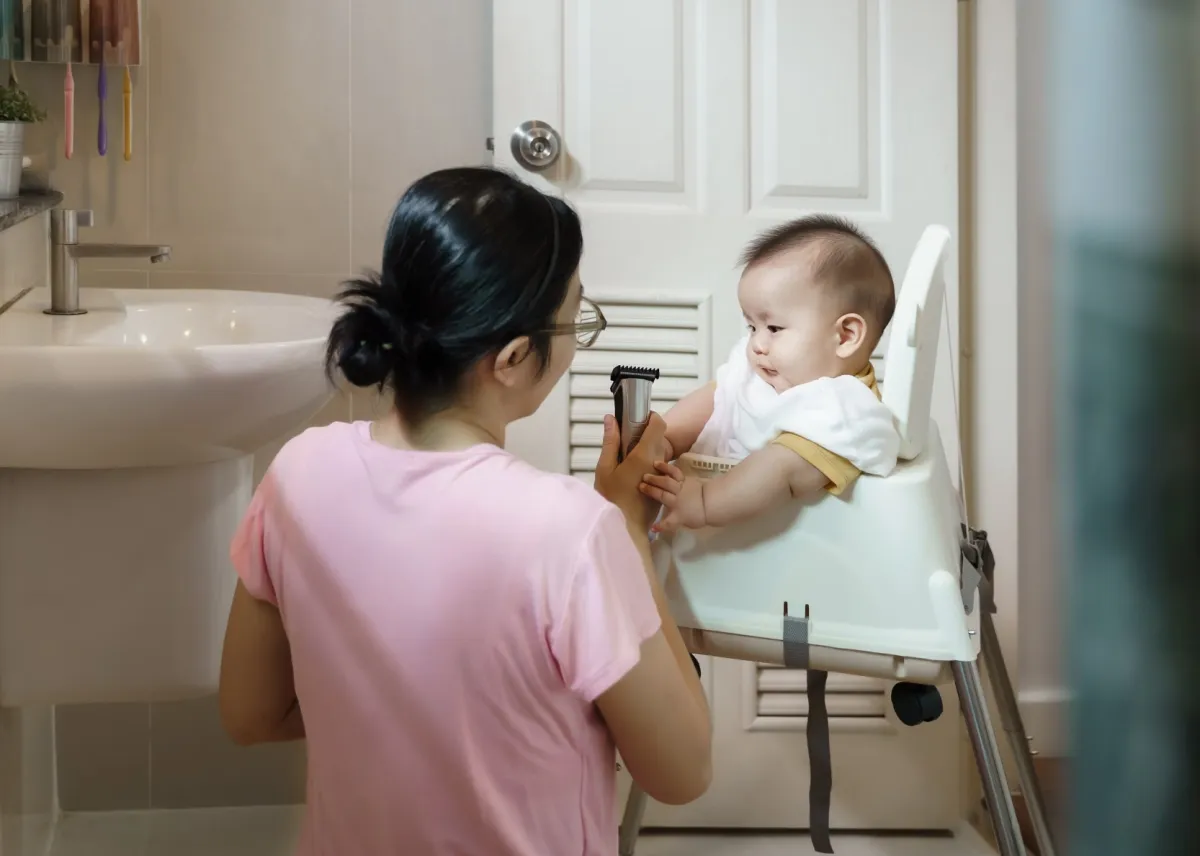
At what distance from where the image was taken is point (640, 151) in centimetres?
179

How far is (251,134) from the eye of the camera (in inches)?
71.4

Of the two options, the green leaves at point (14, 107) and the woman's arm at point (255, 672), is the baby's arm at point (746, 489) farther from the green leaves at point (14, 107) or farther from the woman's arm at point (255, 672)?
the green leaves at point (14, 107)

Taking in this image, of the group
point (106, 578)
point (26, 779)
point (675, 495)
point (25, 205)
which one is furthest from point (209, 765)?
point (675, 495)

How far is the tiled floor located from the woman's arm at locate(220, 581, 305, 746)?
86 cm

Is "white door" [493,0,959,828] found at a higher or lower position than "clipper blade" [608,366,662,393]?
higher

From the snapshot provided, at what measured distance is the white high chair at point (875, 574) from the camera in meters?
1.11

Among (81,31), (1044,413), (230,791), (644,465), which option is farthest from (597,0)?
(1044,413)

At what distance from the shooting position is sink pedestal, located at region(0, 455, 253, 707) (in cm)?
135

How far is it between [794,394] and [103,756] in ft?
4.30

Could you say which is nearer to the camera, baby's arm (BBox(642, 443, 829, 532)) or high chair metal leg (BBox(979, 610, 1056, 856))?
baby's arm (BBox(642, 443, 829, 532))

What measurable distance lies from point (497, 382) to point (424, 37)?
3.53ft

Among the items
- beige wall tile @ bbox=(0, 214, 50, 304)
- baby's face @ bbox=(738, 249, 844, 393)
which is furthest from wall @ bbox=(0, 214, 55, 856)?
baby's face @ bbox=(738, 249, 844, 393)

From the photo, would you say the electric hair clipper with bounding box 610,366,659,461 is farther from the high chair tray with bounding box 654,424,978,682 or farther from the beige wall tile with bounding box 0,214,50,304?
the beige wall tile with bounding box 0,214,50,304

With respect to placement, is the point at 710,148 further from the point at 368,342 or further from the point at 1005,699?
the point at 368,342
